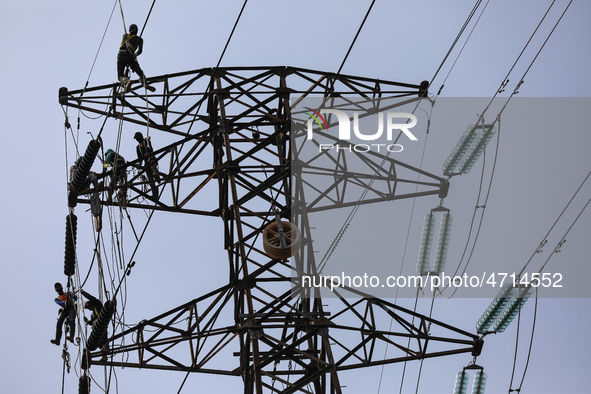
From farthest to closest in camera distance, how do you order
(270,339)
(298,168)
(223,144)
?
(223,144) < (298,168) < (270,339)

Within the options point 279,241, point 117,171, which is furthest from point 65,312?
point 279,241

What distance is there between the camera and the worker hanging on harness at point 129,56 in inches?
1294

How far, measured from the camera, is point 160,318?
102 ft

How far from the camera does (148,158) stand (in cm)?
3300

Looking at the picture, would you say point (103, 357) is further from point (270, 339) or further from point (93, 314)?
point (270, 339)

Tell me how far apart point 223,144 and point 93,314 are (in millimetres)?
4820

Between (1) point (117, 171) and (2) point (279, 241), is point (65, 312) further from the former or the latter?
(2) point (279, 241)

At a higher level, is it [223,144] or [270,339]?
[223,144]

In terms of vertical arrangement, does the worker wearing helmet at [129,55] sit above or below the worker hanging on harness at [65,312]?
above

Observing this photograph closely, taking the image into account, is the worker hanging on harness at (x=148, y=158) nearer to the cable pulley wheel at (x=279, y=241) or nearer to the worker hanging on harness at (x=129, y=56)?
the worker hanging on harness at (x=129, y=56)

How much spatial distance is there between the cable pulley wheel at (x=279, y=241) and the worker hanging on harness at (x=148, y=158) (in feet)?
12.2

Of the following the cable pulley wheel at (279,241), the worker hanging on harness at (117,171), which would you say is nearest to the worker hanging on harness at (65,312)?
the worker hanging on harness at (117,171)

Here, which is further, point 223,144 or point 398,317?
point 223,144

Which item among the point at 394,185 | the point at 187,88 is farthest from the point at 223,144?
the point at 394,185
